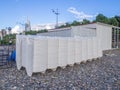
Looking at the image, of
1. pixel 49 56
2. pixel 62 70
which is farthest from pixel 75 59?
pixel 49 56

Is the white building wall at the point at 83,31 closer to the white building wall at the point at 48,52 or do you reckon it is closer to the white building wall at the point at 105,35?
the white building wall at the point at 105,35

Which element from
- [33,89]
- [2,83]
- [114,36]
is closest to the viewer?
[33,89]

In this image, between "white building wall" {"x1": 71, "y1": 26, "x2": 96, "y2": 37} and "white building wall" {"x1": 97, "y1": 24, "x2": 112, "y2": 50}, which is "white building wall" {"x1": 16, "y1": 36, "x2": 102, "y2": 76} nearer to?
"white building wall" {"x1": 71, "y1": 26, "x2": 96, "y2": 37}

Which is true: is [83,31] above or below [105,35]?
above

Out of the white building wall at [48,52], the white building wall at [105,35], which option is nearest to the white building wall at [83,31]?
the white building wall at [105,35]

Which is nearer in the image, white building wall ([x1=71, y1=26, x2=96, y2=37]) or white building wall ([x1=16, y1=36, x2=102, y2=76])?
white building wall ([x1=16, y1=36, x2=102, y2=76])

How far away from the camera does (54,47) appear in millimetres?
8242

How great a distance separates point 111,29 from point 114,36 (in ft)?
Answer: 5.20

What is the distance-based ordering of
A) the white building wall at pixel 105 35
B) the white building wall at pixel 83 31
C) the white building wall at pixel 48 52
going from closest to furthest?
1. the white building wall at pixel 48 52
2. the white building wall at pixel 83 31
3. the white building wall at pixel 105 35

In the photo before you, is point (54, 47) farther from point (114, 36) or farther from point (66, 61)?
point (114, 36)

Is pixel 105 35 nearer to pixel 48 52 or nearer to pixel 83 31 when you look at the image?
pixel 83 31

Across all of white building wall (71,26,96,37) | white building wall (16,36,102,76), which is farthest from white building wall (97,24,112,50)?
white building wall (16,36,102,76)

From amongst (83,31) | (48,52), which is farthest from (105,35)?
(48,52)

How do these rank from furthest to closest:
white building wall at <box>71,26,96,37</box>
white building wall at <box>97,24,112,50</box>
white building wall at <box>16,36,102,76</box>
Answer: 1. white building wall at <box>97,24,112,50</box>
2. white building wall at <box>71,26,96,37</box>
3. white building wall at <box>16,36,102,76</box>
